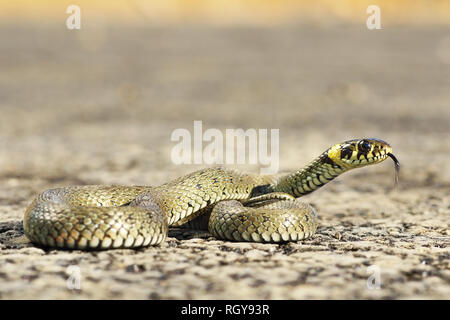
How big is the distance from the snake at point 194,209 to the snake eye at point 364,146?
10 millimetres

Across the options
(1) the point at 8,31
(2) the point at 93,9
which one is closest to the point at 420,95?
(1) the point at 8,31

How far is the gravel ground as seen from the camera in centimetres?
404

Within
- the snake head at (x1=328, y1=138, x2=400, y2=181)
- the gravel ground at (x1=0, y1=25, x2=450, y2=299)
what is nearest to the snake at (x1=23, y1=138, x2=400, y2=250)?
the snake head at (x1=328, y1=138, x2=400, y2=181)

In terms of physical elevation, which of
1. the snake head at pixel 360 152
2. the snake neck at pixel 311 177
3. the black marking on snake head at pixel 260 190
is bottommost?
the black marking on snake head at pixel 260 190

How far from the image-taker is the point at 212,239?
16.9ft

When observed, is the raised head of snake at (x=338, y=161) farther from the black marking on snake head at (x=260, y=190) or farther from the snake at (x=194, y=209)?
the black marking on snake head at (x=260, y=190)

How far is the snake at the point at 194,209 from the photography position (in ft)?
14.7

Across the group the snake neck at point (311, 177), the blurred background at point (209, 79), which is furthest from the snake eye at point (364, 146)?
the blurred background at point (209, 79)

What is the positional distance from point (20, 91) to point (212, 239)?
16.9 m

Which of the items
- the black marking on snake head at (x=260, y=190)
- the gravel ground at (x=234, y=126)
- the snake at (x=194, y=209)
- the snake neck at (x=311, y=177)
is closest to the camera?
the gravel ground at (x=234, y=126)

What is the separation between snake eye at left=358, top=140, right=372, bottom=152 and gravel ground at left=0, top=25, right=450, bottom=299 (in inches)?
32.2

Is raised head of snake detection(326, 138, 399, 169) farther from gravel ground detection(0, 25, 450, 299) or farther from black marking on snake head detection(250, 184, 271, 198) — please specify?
black marking on snake head detection(250, 184, 271, 198)
